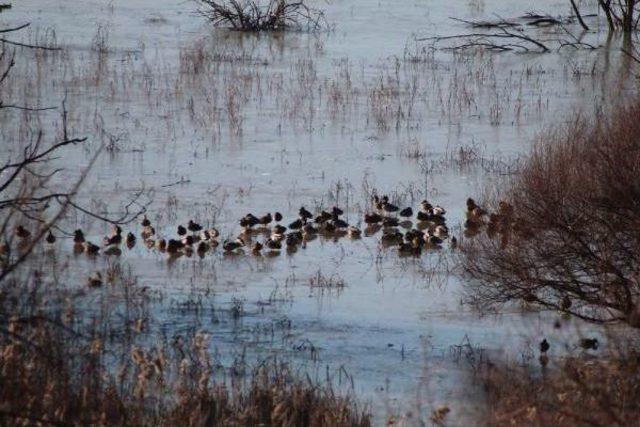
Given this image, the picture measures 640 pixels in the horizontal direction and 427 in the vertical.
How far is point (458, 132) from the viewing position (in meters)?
18.0

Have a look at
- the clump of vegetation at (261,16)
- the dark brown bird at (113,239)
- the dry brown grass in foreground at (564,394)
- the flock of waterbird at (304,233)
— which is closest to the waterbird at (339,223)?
the flock of waterbird at (304,233)

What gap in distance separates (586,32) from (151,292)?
2154cm

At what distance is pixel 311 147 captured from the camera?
17.0 metres

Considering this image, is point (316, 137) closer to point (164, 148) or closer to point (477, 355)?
point (164, 148)

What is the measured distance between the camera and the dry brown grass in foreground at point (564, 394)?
6156 millimetres

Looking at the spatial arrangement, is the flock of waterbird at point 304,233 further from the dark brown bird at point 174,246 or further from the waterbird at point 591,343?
the waterbird at point 591,343

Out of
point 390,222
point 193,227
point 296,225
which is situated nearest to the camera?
point 193,227

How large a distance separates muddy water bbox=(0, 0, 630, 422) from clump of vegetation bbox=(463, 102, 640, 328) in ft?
1.17

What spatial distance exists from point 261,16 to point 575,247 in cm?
2072

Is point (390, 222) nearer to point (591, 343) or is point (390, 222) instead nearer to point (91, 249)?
point (91, 249)

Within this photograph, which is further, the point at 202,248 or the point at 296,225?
the point at 296,225

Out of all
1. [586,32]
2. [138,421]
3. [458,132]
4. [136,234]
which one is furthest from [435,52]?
[138,421]

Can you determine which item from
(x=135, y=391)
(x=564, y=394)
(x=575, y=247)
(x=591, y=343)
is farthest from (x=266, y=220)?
(x=135, y=391)

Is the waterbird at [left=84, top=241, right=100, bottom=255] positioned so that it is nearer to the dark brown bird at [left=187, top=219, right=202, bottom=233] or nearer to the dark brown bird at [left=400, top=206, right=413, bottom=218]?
the dark brown bird at [left=187, top=219, right=202, bottom=233]
